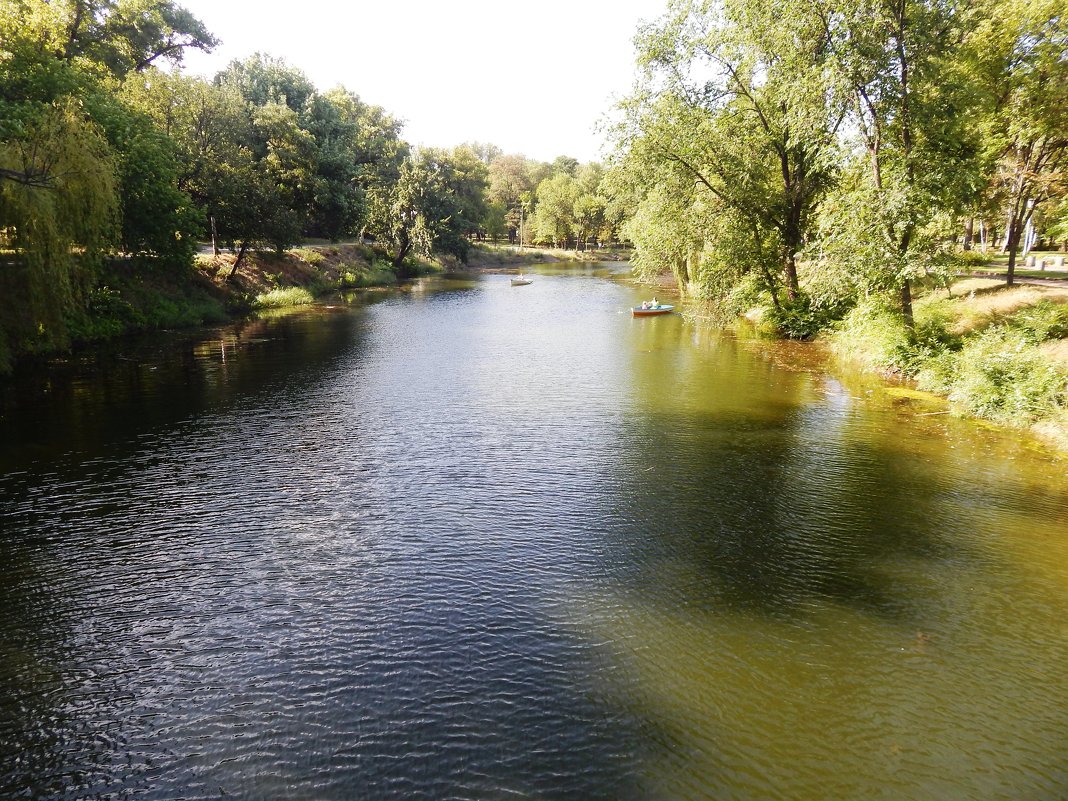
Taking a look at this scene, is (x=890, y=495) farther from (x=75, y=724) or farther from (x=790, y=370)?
(x=75, y=724)

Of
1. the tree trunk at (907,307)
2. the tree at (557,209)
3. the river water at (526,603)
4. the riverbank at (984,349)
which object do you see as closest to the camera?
the river water at (526,603)

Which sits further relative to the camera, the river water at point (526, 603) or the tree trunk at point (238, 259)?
the tree trunk at point (238, 259)

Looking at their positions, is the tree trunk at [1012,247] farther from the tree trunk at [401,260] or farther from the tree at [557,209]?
the tree at [557,209]

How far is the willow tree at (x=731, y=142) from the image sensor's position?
1265 inches

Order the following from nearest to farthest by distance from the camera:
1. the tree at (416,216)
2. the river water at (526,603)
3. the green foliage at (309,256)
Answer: the river water at (526,603)
the green foliage at (309,256)
the tree at (416,216)

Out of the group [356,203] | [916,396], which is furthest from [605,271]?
[916,396]

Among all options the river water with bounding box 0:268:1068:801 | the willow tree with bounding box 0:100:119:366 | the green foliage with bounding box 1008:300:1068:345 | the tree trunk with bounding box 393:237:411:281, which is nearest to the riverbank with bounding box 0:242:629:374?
the willow tree with bounding box 0:100:119:366

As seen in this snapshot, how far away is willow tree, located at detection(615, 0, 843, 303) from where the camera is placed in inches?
1265

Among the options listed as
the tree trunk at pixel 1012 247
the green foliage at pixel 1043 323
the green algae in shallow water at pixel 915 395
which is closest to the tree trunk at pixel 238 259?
the green algae in shallow water at pixel 915 395

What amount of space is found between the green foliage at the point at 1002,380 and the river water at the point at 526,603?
153 cm

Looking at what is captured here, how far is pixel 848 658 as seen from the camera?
10062 millimetres

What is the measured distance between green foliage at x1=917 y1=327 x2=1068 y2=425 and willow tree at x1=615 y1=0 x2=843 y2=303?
12.3 meters

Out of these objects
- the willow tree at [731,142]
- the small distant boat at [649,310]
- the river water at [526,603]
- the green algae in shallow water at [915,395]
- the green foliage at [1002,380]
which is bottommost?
the river water at [526,603]

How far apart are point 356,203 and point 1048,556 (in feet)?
226
